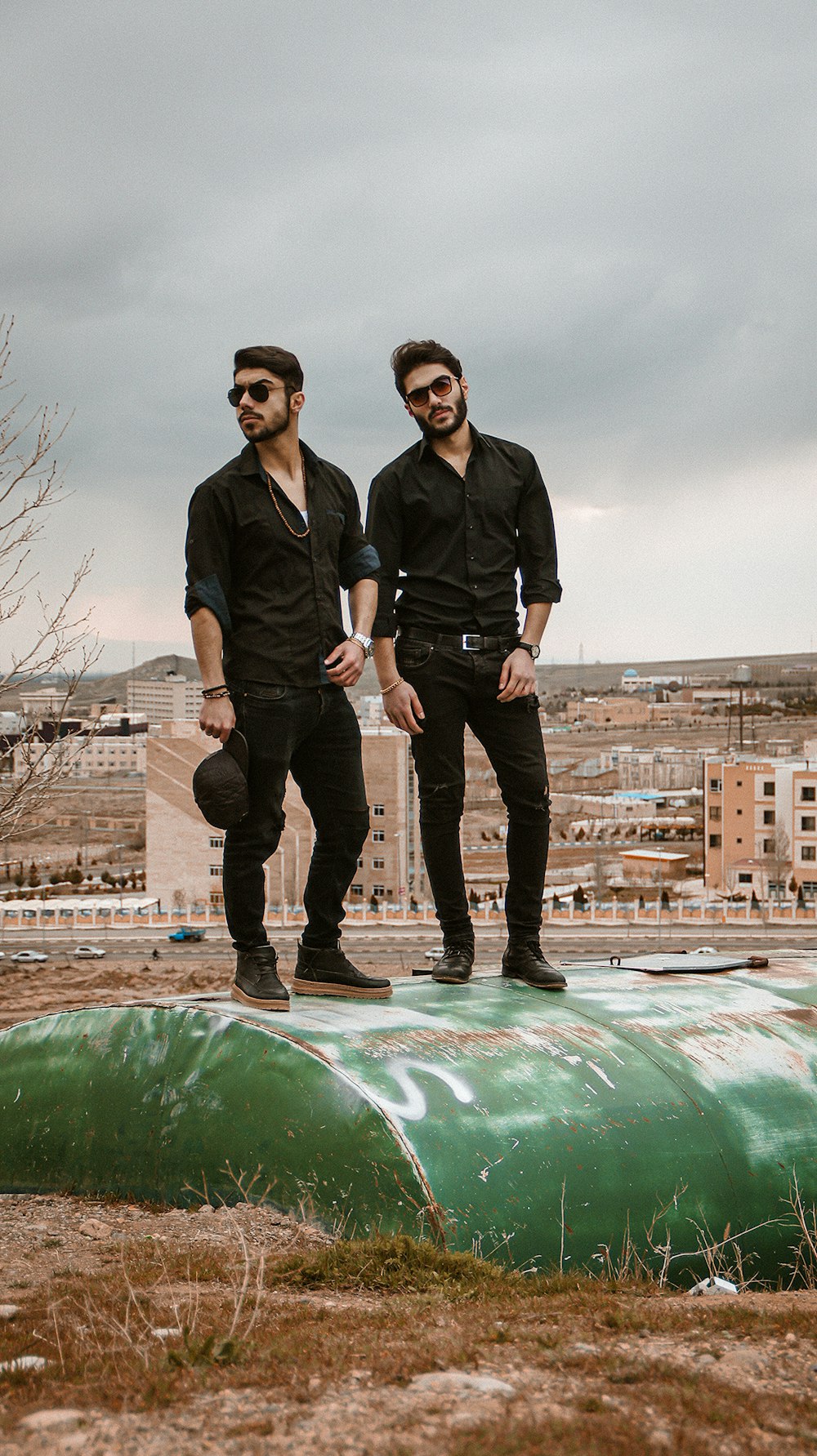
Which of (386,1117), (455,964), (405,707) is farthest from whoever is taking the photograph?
(455,964)

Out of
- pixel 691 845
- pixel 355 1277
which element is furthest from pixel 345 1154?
pixel 691 845

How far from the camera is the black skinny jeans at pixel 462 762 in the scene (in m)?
6.10

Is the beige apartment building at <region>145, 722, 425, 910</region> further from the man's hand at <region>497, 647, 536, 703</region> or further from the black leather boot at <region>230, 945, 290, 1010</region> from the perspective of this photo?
the black leather boot at <region>230, 945, 290, 1010</region>

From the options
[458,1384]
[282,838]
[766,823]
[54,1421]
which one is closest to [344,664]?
[458,1384]

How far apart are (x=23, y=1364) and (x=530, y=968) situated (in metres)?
3.73

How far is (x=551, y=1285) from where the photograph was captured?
4.42 meters

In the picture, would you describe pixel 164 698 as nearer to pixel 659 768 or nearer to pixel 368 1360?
pixel 659 768

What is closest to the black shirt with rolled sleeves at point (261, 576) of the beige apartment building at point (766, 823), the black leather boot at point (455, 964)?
the black leather boot at point (455, 964)

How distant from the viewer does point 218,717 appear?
532cm

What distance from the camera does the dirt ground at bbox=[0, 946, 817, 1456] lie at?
277cm

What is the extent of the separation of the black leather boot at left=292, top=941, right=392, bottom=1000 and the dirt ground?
4.92ft

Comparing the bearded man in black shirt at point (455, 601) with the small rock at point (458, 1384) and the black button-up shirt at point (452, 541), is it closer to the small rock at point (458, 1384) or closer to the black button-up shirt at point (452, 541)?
the black button-up shirt at point (452, 541)

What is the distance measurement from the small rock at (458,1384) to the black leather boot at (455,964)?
3380mm

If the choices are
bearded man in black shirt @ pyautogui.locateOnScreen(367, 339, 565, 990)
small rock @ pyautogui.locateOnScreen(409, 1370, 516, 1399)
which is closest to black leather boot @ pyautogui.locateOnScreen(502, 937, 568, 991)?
bearded man in black shirt @ pyautogui.locateOnScreen(367, 339, 565, 990)
